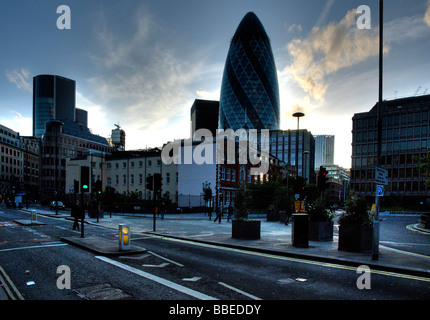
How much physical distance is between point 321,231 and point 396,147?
91172mm

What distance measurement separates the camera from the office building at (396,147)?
8625cm

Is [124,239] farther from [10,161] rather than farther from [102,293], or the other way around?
[10,161]

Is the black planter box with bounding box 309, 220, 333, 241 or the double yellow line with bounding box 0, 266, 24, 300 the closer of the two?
the double yellow line with bounding box 0, 266, 24, 300

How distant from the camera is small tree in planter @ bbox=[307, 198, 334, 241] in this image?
14.6 m

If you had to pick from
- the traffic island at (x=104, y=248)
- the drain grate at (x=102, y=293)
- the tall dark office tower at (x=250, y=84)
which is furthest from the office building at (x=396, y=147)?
the drain grate at (x=102, y=293)

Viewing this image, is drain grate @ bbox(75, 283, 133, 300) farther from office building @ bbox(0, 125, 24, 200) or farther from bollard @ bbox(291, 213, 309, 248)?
office building @ bbox(0, 125, 24, 200)

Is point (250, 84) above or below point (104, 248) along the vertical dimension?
above

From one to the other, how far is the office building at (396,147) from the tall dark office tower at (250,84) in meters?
62.5

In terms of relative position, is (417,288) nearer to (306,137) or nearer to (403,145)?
(403,145)

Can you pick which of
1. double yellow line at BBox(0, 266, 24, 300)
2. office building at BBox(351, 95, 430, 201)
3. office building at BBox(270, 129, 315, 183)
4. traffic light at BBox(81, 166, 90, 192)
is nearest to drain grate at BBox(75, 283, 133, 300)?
double yellow line at BBox(0, 266, 24, 300)

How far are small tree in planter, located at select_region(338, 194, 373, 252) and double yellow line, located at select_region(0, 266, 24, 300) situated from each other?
1053 cm

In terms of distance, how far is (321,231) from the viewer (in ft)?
48.0

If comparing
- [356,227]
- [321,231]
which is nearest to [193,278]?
[356,227]
